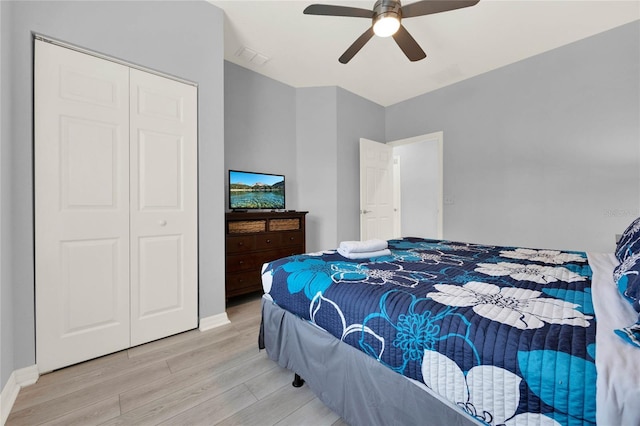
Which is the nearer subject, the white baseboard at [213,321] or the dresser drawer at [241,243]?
the white baseboard at [213,321]

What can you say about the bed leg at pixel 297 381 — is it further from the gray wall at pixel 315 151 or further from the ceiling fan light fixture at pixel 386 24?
the ceiling fan light fixture at pixel 386 24

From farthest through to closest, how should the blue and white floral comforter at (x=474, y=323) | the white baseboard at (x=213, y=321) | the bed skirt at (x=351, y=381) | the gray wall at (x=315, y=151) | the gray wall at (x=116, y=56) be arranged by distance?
the gray wall at (x=315, y=151) < the white baseboard at (x=213, y=321) < the gray wall at (x=116, y=56) < the bed skirt at (x=351, y=381) < the blue and white floral comforter at (x=474, y=323)

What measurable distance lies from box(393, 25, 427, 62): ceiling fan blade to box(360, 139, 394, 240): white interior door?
5.51 ft

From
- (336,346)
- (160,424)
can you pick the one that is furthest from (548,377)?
(160,424)

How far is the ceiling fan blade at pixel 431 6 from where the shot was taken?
180 cm

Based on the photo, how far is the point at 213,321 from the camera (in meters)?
2.26

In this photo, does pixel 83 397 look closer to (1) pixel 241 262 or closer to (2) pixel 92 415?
(2) pixel 92 415

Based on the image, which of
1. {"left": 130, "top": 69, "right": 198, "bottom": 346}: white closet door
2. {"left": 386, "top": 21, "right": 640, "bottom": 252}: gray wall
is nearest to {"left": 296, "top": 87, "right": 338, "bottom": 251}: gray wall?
{"left": 386, "top": 21, "right": 640, "bottom": 252}: gray wall

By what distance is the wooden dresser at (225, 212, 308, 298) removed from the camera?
8.72ft

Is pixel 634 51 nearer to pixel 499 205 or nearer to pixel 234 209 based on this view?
pixel 499 205

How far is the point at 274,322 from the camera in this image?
160 centimetres

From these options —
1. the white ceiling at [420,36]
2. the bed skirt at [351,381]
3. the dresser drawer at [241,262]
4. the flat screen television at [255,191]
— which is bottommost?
the bed skirt at [351,381]

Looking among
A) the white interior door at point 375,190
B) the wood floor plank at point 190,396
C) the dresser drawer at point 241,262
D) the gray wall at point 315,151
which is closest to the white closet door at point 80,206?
the wood floor plank at point 190,396

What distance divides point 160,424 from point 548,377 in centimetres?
157
